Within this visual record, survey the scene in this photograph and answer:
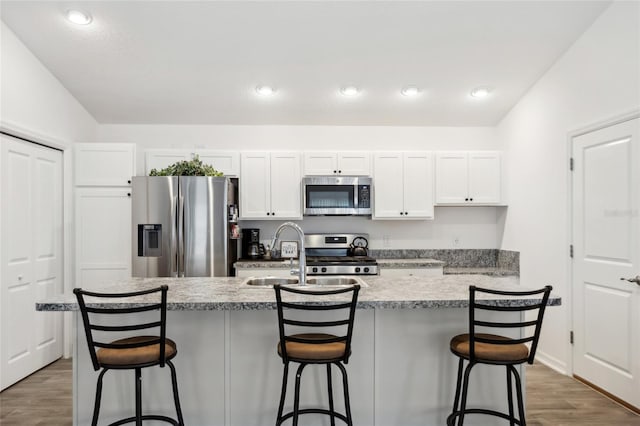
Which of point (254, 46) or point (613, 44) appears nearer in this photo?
point (613, 44)

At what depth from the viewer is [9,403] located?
3.06 m

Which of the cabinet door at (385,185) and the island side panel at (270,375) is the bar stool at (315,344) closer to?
the island side panel at (270,375)

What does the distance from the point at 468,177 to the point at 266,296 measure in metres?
3.28

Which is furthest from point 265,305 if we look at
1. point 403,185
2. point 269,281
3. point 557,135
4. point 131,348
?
point 557,135

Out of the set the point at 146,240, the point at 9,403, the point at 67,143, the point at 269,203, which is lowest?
the point at 9,403

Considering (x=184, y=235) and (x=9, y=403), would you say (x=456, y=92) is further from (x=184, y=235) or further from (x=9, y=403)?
(x=9, y=403)

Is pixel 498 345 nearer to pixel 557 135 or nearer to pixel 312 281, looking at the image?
pixel 312 281

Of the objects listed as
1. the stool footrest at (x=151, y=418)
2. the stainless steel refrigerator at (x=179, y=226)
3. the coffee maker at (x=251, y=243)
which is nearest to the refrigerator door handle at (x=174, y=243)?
the stainless steel refrigerator at (x=179, y=226)

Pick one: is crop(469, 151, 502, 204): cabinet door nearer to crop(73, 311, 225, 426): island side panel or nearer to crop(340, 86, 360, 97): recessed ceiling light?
crop(340, 86, 360, 97): recessed ceiling light

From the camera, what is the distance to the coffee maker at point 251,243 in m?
4.72

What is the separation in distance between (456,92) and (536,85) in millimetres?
757

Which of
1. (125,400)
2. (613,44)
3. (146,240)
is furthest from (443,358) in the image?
(146,240)

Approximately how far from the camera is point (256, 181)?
15.0 ft

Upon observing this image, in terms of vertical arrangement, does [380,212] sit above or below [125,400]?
above
